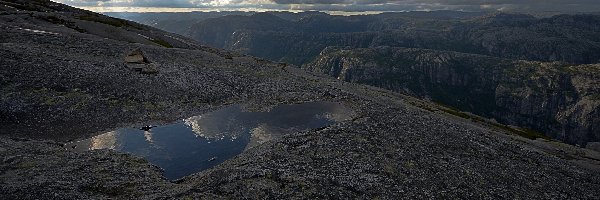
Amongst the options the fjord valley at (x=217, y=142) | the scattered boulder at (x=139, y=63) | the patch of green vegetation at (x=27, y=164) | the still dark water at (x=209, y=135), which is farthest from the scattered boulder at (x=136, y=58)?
the patch of green vegetation at (x=27, y=164)

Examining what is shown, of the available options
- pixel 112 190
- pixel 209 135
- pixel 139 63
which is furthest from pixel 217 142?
pixel 139 63

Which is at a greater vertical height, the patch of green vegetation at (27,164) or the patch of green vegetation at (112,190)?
the patch of green vegetation at (27,164)

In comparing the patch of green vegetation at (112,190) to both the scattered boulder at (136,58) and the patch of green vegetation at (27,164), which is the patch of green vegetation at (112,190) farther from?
the scattered boulder at (136,58)

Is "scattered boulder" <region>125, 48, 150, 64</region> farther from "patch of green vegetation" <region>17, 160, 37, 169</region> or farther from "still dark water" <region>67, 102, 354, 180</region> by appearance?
"patch of green vegetation" <region>17, 160, 37, 169</region>

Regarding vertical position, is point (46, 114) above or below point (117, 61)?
below

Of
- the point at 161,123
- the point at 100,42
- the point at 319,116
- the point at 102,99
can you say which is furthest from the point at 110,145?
the point at 100,42

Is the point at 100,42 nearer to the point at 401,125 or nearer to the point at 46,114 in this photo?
the point at 46,114

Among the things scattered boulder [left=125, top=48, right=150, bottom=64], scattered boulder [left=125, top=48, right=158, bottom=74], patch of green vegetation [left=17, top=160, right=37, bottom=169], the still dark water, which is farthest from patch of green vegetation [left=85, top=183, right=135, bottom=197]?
scattered boulder [left=125, top=48, right=150, bottom=64]

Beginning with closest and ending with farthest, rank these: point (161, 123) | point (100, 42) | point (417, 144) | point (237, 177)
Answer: point (237, 177) → point (417, 144) → point (161, 123) → point (100, 42)
